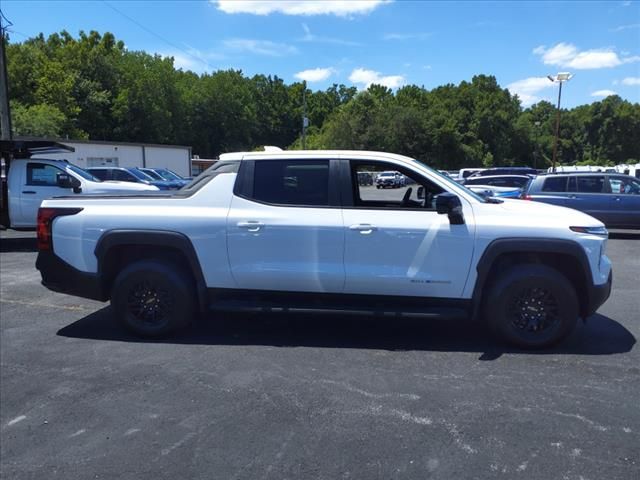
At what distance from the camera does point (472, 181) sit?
20234 millimetres

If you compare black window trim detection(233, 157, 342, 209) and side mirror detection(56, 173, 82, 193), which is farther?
side mirror detection(56, 173, 82, 193)

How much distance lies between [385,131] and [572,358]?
211 ft

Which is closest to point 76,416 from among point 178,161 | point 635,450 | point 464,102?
point 635,450

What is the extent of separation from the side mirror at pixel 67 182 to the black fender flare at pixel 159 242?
7208mm

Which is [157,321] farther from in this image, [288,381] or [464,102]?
[464,102]

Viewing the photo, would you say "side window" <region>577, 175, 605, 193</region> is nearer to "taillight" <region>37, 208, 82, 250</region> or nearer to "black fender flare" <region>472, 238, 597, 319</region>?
"black fender flare" <region>472, 238, 597, 319</region>

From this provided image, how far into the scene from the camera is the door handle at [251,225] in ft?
16.8

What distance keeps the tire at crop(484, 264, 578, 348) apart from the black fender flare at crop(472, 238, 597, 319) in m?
0.16

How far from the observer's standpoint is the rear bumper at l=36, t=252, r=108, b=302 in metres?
5.46

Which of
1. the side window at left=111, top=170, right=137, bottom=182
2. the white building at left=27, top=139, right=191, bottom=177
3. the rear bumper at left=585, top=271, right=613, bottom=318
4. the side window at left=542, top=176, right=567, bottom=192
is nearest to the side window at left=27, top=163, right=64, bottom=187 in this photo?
the side window at left=111, top=170, right=137, bottom=182

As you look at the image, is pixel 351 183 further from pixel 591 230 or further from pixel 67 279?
pixel 67 279

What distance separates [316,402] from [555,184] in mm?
11448

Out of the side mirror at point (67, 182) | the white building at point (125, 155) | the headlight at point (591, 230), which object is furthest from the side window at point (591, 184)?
the white building at point (125, 155)

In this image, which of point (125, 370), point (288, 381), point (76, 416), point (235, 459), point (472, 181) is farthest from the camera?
point (472, 181)
